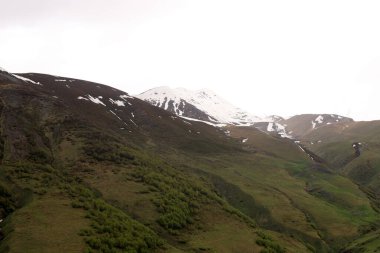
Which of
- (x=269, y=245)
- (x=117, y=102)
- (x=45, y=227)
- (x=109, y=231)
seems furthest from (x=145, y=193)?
(x=117, y=102)

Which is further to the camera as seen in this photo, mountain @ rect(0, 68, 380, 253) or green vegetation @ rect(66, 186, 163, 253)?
mountain @ rect(0, 68, 380, 253)

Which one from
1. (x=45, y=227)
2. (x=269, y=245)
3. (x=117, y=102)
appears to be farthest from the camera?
(x=117, y=102)

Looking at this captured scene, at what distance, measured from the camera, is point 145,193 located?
68.9 m

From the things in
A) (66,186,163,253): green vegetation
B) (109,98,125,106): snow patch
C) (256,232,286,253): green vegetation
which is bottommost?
(256,232,286,253): green vegetation

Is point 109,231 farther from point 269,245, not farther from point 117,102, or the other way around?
point 117,102

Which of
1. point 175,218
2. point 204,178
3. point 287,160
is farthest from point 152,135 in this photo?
point 175,218

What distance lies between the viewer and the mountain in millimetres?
46875

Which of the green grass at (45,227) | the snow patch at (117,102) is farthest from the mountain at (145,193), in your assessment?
the snow patch at (117,102)

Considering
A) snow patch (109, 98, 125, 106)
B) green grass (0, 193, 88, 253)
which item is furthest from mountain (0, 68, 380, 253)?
snow patch (109, 98, 125, 106)

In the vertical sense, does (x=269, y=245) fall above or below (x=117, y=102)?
below

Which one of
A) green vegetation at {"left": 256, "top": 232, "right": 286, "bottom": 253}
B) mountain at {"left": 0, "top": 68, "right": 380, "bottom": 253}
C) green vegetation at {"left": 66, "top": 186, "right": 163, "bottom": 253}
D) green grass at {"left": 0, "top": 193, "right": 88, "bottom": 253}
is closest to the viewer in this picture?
green grass at {"left": 0, "top": 193, "right": 88, "bottom": 253}

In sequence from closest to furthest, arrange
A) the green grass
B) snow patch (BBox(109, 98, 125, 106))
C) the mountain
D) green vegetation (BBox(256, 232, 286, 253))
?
the green grass, the mountain, green vegetation (BBox(256, 232, 286, 253)), snow patch (BBox(109, 98, 125, 106))

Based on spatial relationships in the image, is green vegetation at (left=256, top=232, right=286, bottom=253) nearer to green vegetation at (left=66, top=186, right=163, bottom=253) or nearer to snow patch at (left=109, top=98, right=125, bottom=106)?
green vegetation at (left=66, top=186, right=163, bottom=253)

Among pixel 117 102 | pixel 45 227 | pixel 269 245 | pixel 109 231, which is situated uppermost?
pixel 117 102
